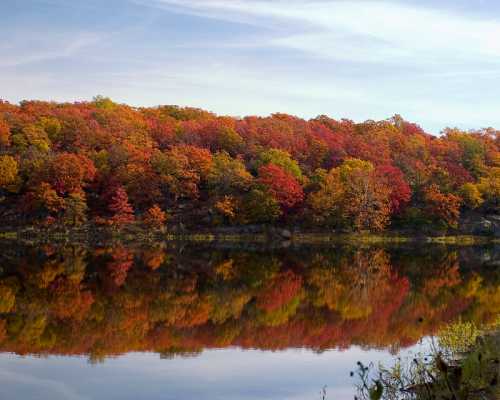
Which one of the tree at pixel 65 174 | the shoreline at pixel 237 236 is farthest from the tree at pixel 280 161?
the tree at pixel 65 174

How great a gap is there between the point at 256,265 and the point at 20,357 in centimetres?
2480

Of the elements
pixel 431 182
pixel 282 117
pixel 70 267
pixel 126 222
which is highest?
pixel 282 117

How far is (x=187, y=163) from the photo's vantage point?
250ft

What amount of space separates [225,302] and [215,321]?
4020 millimetres

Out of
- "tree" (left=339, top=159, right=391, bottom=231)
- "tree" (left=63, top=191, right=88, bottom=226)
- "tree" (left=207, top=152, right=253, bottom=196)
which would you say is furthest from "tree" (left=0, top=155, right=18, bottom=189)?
"tree" (left=339, top=159, right=391, bottom=231)

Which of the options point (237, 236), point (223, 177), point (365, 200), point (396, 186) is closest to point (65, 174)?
point (223, 177)

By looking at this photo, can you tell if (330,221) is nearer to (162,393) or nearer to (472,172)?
(472,172)

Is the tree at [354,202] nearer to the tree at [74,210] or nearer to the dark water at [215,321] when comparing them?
the tree at [74,210]

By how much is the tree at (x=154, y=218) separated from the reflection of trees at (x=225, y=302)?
2403 cm

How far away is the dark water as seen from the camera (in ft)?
51.8

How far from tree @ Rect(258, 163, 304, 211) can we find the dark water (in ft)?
94.1

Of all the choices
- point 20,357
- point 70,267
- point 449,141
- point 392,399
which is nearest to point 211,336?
point 20,357

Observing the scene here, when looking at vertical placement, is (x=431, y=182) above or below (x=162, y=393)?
above

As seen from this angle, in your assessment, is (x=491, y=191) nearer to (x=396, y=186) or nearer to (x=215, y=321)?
(x=396, y=186)
